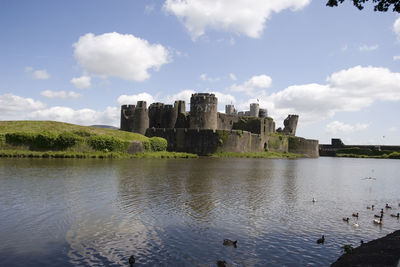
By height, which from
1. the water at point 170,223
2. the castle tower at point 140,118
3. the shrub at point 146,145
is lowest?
the water at point 170,223

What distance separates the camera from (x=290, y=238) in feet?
30.2

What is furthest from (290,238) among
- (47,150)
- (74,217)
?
(47,150)

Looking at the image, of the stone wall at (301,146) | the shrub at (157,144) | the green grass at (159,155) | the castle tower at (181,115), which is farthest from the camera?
the stone wall at (301,146)

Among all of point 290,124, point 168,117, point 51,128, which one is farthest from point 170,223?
point 290,124

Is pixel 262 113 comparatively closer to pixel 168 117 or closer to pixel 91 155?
pixel 168 117

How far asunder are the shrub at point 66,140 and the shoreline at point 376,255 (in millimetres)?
31750

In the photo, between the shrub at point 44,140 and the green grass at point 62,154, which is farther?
the shrub at point 44,140

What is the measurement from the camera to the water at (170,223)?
7.55 m

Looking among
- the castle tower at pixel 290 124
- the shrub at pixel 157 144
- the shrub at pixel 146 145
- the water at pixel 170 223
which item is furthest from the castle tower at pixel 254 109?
the water at pixel 170 223

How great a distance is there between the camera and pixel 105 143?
37.3 meters

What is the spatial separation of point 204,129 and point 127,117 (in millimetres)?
15609

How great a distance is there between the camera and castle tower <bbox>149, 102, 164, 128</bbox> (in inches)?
2319

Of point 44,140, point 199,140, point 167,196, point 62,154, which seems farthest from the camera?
point 199,140

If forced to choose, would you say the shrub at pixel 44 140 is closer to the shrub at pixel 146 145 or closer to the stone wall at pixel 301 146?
the shrub at pixel 146 145
